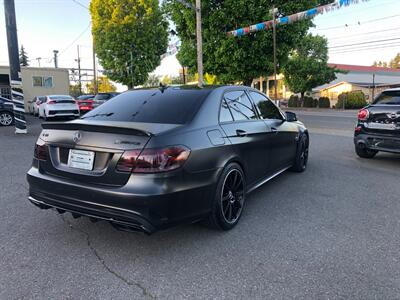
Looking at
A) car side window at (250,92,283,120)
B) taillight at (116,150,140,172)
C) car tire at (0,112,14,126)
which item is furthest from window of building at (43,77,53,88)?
taillight at (116,150,140,172)

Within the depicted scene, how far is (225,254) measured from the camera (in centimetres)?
299

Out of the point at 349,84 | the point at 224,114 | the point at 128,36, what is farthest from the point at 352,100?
the point at 224,114

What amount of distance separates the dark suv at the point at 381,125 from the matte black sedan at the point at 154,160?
143 inches

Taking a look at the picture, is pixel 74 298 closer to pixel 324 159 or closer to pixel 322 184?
pixel 322 184

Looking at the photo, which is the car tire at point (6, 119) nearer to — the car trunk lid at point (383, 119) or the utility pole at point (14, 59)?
the utility pole at point (14, 59)

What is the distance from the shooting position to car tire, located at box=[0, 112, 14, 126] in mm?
14633

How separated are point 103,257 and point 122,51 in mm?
30973

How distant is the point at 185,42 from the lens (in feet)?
74.8

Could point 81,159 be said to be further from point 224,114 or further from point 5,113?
point 5,113

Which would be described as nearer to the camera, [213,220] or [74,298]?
[74,298]

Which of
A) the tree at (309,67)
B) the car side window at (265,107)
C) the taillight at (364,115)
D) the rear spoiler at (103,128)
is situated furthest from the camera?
the tree at (309,67)

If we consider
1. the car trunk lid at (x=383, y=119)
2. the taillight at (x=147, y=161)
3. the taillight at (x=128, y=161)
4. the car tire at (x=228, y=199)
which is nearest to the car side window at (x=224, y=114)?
the car tire at (x=228, y=199)

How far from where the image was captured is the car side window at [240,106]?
3.85 metres

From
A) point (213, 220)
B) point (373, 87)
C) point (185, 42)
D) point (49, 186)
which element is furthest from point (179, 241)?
point (373, 87)
